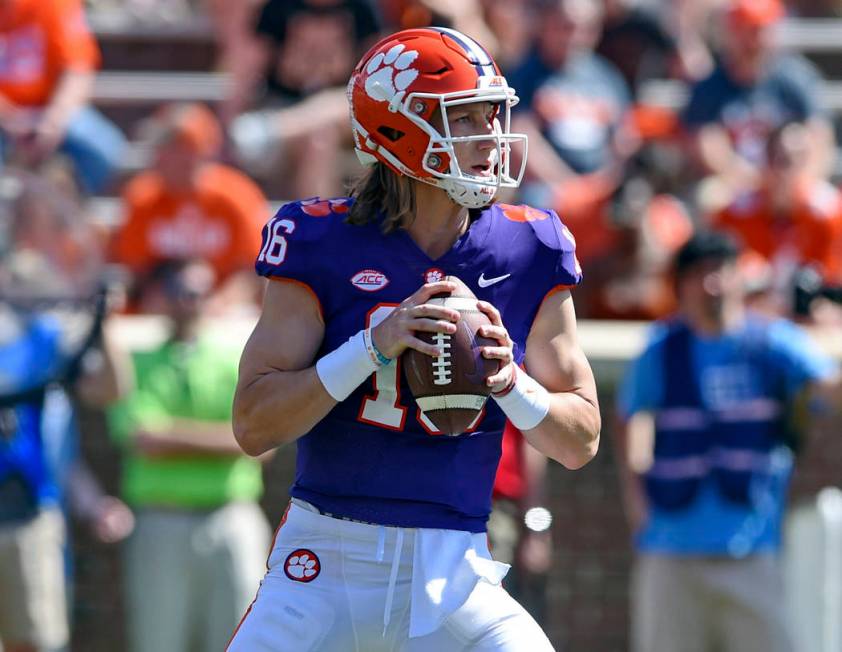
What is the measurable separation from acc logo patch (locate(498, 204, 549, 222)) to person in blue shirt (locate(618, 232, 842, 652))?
2.89 meters

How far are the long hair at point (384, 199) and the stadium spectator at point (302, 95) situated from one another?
4241mm

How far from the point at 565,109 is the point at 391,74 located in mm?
4782

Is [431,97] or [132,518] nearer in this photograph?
[431,97]

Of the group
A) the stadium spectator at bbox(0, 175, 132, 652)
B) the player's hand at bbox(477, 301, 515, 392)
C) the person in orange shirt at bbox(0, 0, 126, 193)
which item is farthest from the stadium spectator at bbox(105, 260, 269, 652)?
the player's hand at bbox(477, 301, 515, 392)

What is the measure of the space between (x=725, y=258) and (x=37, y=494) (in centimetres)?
305

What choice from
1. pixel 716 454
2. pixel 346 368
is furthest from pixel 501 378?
pixel 716 454

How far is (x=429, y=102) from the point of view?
346 centimetres

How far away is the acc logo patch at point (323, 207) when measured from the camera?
11.6 ft

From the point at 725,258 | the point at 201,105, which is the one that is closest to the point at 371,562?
the point at 725,258

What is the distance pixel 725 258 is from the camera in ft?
21.0

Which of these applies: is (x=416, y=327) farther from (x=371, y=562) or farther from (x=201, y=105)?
(x=201, y=105)

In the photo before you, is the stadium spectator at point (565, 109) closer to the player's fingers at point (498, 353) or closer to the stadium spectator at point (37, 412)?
the stadium spectator at point (37, 412)

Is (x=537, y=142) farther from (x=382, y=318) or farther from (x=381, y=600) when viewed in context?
(x=381, y=600)

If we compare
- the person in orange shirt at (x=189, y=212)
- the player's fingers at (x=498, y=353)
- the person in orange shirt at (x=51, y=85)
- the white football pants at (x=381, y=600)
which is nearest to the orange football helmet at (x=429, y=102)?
the player's fingers at (x=498, y=353)
